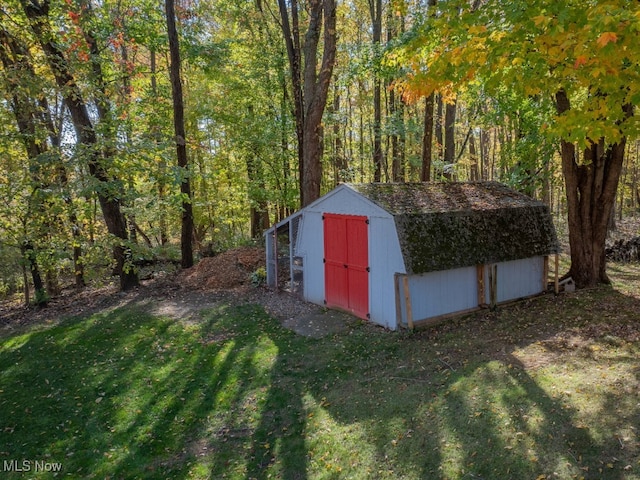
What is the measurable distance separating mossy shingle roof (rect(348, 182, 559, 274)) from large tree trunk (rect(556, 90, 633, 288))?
718 mm

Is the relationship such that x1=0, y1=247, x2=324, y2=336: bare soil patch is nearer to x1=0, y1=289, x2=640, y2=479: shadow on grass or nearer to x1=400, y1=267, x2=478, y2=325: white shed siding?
x1=0, y1=289, x2=640, y2=479: shadow on grass

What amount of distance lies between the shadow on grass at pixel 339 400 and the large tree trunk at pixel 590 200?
4.07 ft

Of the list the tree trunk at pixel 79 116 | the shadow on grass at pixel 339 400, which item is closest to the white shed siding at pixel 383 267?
the shadow on grass at pixel 339 400

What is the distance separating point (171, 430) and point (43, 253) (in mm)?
5880

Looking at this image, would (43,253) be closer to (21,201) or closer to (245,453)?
(21,201)

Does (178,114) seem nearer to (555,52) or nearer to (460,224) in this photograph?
(460,224)

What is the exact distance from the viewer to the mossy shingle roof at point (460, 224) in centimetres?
777


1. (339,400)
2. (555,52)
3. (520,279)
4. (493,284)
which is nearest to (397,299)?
(493,284)

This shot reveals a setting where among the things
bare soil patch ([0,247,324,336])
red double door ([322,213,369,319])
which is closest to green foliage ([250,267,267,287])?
bare soil patch ([0,247,324,336])

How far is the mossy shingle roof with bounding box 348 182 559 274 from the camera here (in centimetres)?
777

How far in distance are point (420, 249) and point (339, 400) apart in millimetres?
3157

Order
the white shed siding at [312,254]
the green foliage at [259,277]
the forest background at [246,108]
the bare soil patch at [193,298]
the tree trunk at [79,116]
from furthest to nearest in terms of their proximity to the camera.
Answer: the green foliage at [259,277] → the white shed siding at [312,254] → the bare soil patch at [193,298] → the tree trunk at [79,116] → the forest background at [246,108]

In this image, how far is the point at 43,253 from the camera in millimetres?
9203

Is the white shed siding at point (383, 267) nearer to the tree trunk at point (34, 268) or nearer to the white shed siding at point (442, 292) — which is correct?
the white shed siding at point (442, 292)
